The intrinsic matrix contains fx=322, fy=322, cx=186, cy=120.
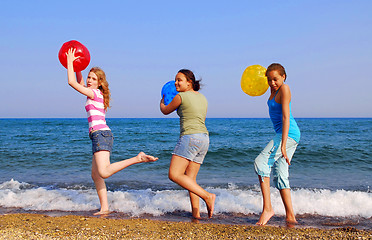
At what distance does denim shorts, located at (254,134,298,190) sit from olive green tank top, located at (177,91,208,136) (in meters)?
0.85

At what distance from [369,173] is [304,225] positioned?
5.94 m

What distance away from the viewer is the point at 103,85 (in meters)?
4.48

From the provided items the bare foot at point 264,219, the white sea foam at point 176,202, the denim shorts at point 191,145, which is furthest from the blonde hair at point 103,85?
the bare foot at point 264,219

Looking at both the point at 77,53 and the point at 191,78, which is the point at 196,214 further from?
the point at 77,53

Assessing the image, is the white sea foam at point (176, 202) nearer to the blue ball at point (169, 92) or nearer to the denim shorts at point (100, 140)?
the denim shorts at point (100, 140)

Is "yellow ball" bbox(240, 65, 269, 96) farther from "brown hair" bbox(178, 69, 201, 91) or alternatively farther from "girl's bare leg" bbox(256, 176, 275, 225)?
"girl's bare leg" bbox(256, 176, 275, 225)

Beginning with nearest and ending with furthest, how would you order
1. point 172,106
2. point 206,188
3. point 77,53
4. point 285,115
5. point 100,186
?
point 285,115 → point 172,106 → point 77,53 → point 100,186 → point 206,188

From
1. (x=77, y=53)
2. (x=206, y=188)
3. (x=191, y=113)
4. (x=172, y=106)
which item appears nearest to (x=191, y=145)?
(x=191, y=113)

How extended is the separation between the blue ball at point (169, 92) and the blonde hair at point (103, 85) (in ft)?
2.72

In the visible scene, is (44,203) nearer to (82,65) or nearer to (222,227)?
(82,65)

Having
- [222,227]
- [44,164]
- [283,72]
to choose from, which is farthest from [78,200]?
[44,164]

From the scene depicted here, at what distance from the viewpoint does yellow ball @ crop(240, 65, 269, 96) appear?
4.45 m

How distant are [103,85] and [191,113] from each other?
4.57ft

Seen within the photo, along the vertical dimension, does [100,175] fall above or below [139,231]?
above
